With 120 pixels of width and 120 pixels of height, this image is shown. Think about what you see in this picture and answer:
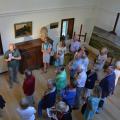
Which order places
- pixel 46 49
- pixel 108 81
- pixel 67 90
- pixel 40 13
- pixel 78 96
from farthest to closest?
pixel 40 13
pixel 46 49
pixel 78 96
pixel 108 81
pixel 67 90

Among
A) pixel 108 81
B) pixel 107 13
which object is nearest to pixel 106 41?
pixel 107 13

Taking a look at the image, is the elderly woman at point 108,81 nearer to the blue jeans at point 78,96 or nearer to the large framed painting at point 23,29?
the blue jeans at point 78,96

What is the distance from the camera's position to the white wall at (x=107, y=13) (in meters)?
6.69

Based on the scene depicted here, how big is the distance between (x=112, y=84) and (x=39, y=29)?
3212 millimetres

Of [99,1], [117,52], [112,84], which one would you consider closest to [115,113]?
[112,84]

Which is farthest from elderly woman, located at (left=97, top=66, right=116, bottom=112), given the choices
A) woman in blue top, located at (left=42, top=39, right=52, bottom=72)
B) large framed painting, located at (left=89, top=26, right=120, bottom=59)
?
large framed painting, located at (left=89, top=26, right=120, bottom=59)

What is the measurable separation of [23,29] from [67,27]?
1.94 meters

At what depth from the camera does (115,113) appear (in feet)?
16.4

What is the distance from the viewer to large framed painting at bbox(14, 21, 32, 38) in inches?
227

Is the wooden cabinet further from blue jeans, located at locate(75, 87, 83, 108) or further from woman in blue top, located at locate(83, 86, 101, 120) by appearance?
woman in blue top, located at locate(83, 86, 101, 120)

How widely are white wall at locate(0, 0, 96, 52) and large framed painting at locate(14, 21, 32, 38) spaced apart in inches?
4.3

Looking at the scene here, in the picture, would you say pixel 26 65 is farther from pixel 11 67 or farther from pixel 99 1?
pixel 99 1

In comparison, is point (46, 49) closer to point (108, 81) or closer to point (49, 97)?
point (49, 97)

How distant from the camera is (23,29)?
5.93 meters
